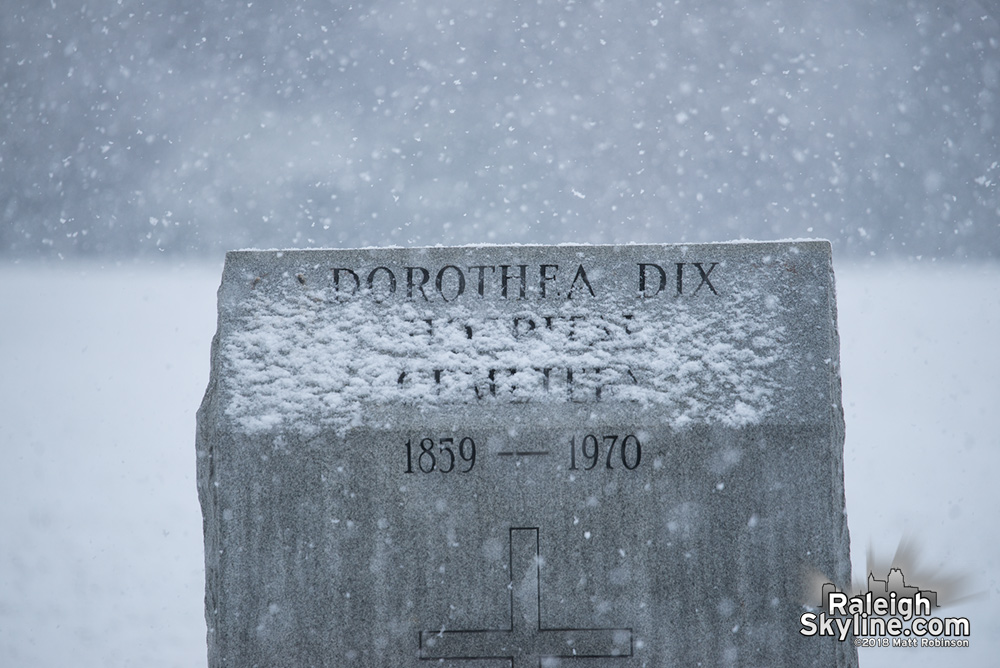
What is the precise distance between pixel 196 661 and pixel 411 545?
1576mm

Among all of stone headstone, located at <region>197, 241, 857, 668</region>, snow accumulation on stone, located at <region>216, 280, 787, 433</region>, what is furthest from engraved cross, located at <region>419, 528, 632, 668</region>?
snow accumulation on stone, located at <region>216, 280, 787, 433</region>

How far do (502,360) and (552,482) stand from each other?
392mm

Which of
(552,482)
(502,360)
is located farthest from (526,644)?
(502,360)

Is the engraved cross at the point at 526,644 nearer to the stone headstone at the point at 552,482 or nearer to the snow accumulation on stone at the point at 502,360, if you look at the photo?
the stone headstone at the point at 552,482

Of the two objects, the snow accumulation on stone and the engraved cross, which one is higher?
the snow accumulation on stone

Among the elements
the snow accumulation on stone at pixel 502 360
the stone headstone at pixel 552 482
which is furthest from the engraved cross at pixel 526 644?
the snow accumulation on stone at pixel 502 360

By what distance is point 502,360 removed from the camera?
2.25 meters

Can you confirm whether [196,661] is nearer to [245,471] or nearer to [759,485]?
[245,471]

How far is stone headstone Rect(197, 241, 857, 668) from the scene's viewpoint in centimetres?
219

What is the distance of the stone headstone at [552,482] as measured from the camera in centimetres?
219

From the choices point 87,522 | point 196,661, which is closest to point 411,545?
point 196,661

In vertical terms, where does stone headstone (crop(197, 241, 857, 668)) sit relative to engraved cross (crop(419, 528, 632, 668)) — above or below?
above

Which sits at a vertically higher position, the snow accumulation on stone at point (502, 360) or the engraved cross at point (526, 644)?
the snow accumulation on stone at point (502, 360)

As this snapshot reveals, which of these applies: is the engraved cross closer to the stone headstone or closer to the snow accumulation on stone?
the stone headstone
